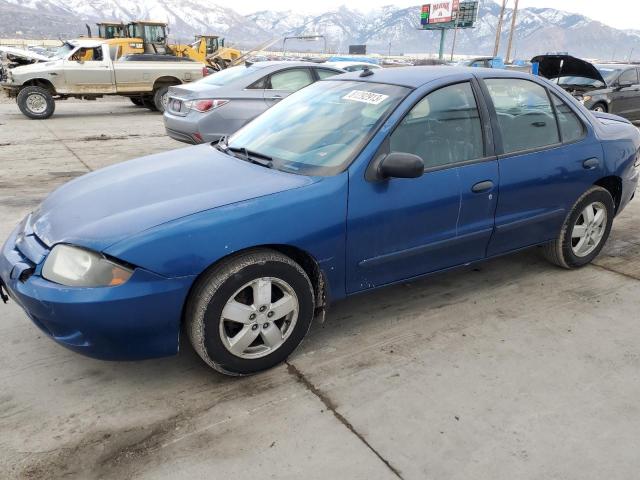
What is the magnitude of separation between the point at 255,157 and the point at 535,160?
5.91ft

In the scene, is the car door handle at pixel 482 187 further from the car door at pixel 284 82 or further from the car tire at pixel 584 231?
the car door at pixel 284 82

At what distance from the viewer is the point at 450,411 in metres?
2.55

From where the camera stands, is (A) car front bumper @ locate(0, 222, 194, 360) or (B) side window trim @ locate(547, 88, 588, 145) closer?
(A) car front bumper @ locate(0, 222, 194, 360)

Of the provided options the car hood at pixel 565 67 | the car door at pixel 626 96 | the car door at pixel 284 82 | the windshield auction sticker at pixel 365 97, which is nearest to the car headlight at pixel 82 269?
the windshield auction sticker at pixel 365 97

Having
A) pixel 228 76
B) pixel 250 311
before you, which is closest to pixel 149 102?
pixel 228 76

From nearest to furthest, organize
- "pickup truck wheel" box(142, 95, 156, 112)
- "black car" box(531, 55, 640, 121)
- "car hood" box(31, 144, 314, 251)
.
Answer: "car hood" box(31, 144, 314, 251), "black car" box(531, 55, 640, 121), "pickup truck wheel" box(142, 95, 156, 112)

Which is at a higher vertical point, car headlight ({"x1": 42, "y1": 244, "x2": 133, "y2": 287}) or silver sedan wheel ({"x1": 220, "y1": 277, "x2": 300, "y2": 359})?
car headlight ({"x1": 42, "y1": 244, "x2": 133, "y2": 287})

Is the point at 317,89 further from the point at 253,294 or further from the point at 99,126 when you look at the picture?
the point at 99,126

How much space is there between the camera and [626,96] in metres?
12.0

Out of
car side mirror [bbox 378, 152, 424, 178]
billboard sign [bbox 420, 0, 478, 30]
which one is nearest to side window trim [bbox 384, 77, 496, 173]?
car side mirror [bbox 378, 152, 424, 178]

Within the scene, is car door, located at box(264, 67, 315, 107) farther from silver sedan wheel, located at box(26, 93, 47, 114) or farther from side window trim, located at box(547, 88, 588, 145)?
silver sedan wheel, located at box(26, 93, 47, 114)

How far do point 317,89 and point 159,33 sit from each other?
22.3 metres

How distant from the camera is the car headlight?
236 cm

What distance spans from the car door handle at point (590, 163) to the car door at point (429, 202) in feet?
2.93
